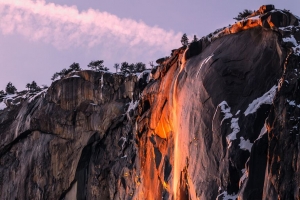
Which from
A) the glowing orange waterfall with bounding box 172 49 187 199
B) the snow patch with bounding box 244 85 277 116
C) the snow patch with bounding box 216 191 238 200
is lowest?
the snow patch with bounding box 216 191 238 200

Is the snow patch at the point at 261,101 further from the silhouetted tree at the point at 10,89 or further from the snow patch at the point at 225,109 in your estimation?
the silhouetted tree at the point at 10,89

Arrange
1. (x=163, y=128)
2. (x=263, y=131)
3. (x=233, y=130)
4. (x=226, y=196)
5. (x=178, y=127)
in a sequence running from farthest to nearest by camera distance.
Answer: (x=163, y=128) → (x=178, y=127) → (x=233, y=130) → (x=226, y=196) → (x=263, y=131)

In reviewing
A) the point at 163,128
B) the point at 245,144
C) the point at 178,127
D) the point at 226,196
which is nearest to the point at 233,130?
the point at 245,144

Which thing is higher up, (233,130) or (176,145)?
(233,130)

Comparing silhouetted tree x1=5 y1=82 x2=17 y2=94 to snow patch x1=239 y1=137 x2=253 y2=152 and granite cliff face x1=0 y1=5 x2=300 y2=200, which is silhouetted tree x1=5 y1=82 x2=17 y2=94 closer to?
granite cliff face x1=0 y1=5 x2=300 y2=200

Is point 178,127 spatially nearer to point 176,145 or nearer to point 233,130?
point 176,145

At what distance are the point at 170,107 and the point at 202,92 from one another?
6.44m

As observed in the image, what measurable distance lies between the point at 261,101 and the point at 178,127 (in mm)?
8402

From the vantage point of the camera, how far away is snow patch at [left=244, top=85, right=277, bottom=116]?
34.1 metres

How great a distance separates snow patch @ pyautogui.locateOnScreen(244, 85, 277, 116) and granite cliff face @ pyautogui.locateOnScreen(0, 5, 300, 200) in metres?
0.08

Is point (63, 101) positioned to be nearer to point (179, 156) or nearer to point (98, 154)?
point (98, 154)

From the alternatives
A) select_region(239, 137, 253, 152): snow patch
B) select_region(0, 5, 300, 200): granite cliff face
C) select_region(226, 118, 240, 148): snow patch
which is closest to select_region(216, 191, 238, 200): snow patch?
select_region(0, 5, 300, 200): granite cliff face

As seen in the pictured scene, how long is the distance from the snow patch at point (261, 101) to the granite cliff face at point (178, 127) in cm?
8

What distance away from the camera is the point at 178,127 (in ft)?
136
